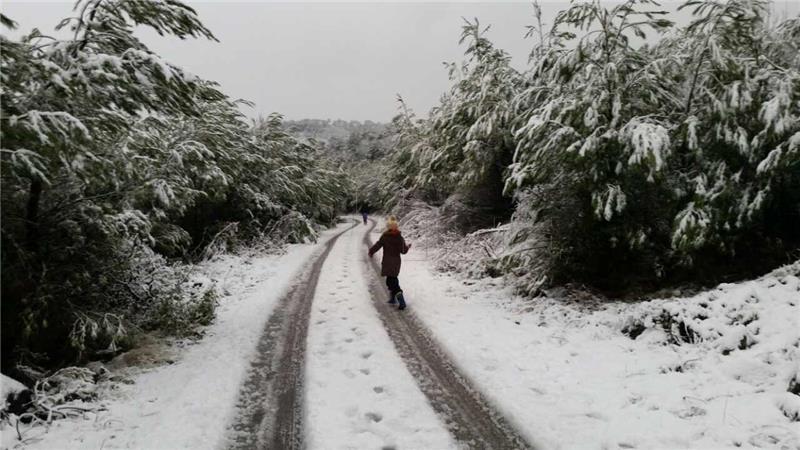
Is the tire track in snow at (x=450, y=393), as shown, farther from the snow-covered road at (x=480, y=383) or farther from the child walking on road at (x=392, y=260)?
the child walking on road at (x=392, y=260)

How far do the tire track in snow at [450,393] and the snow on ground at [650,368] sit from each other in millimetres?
173

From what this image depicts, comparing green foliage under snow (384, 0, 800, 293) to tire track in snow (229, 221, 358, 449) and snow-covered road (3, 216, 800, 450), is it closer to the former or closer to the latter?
snow-covered road (3, 216, 800, 450)

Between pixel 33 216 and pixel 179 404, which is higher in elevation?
pixel 33 216

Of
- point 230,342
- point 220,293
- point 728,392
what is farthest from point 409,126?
point 728,392

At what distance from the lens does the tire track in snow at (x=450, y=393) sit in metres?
4.13

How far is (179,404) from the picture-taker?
15.8ft

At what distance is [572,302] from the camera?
8023 millimetres

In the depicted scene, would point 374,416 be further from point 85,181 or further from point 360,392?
point 85,181

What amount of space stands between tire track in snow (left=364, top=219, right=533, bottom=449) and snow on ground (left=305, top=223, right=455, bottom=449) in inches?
5.3

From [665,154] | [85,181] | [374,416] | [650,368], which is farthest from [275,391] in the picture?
[665,154]

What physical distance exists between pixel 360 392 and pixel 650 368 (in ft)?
11.2

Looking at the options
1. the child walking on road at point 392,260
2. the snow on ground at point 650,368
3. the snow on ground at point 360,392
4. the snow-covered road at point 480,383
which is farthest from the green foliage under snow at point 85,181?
the snow on ground at point 650,368

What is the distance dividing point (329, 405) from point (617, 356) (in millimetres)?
3691

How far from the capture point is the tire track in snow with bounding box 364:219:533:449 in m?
4.13
